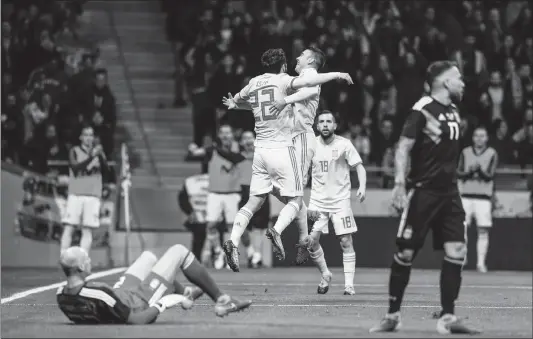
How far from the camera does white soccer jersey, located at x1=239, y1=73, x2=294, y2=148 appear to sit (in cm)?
1524

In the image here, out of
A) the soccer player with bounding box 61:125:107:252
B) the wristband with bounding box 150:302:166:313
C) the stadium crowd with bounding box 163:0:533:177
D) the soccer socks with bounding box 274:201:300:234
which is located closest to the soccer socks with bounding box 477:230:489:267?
the stadium crowd with bounding box 163:0:533:177

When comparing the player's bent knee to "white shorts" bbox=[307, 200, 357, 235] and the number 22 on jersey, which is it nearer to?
the number 22 on jersey

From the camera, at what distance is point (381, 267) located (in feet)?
82.3

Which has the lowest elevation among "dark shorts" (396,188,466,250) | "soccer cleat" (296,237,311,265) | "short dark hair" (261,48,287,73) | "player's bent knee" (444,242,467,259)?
"soccer cleat" (296,237,311,265)

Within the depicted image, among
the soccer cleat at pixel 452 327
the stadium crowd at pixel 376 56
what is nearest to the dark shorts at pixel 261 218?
the stadium crowd at pixel 376 56

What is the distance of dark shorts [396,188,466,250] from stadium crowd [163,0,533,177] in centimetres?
1474

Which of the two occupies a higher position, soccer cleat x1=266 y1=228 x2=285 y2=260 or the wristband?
soccer cleat x1=266 y1=228 x2=285 y2=260

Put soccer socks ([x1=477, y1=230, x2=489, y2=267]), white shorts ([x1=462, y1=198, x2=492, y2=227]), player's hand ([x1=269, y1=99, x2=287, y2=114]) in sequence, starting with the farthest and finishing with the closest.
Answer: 1. soccer socks ([x1=477, y1=230, x2=489, y2=267])
2. white shorts ([x1=462, y1=198, x2=492, y2=227])
3. player's hand ([x1=269, y1=99, x2=287, y2=114])

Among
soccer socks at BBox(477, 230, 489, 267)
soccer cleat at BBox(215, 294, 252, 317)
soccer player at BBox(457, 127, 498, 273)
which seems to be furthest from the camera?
soccer socks at BBox(477, 230, 489, 267)

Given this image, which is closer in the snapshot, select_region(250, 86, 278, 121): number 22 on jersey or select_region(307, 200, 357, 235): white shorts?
select_region(250, 86, 278, 121): number 22 on jersey

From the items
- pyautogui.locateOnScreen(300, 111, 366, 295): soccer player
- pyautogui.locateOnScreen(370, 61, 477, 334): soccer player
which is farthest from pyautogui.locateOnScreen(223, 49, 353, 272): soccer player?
pyautogui.locateOnScreen(370, 61, 477, 334): soccer player

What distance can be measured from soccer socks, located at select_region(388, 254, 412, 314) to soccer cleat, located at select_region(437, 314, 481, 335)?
1.22ft

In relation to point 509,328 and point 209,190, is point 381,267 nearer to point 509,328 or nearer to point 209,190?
point 209,190

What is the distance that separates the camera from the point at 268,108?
1533cm
